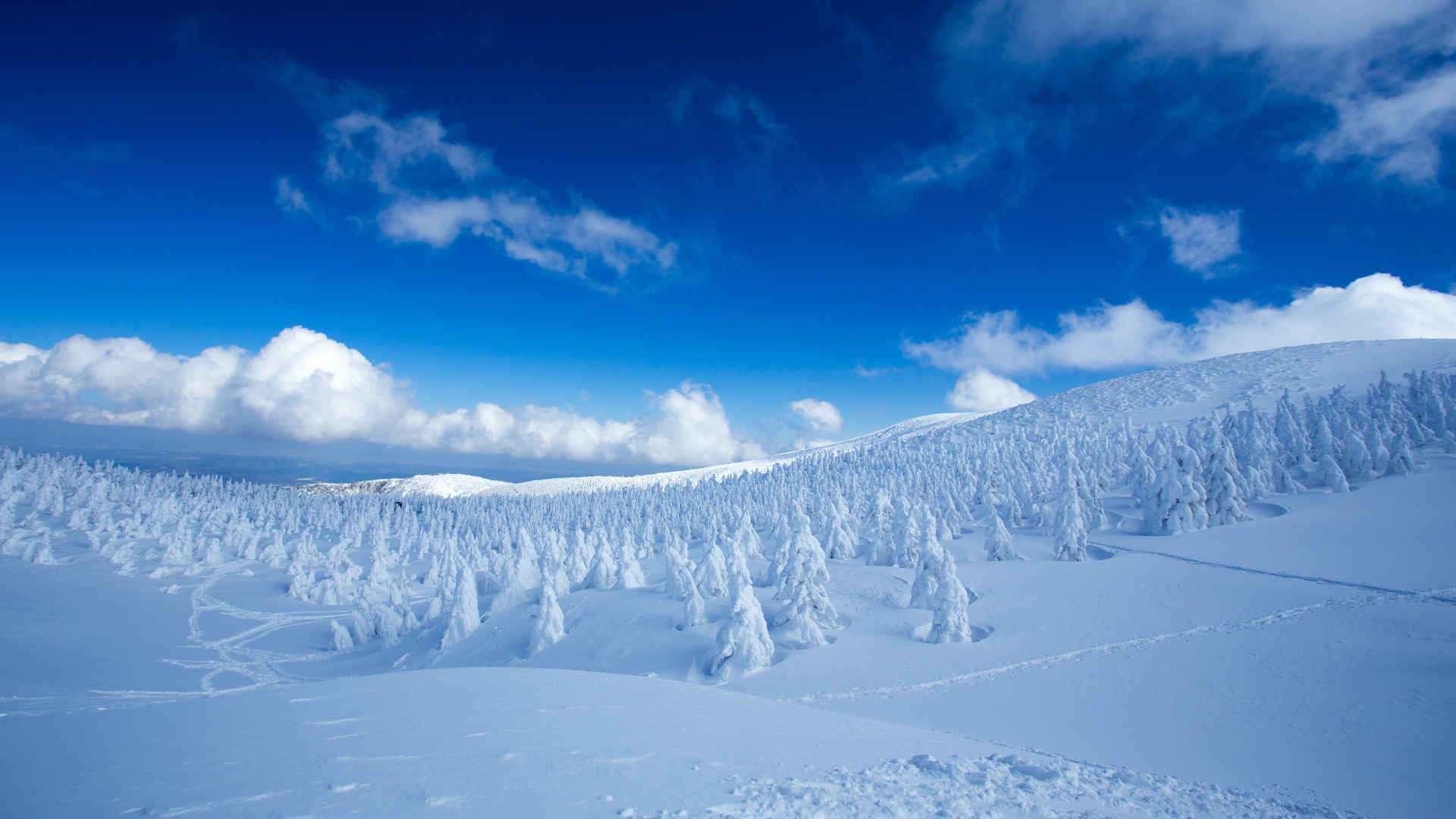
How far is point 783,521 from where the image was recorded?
80000 millimetres

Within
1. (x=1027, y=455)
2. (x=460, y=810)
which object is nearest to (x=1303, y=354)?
(x=1027, y=455)

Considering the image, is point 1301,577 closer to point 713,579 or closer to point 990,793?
point 713,579

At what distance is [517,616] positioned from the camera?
149 feet

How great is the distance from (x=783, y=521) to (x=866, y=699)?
55.6 meters

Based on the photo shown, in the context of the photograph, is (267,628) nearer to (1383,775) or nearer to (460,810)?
(460,810)

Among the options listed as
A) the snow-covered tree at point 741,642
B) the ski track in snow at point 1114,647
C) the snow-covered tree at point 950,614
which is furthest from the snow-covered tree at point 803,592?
the ski track in snow at point 1114,647

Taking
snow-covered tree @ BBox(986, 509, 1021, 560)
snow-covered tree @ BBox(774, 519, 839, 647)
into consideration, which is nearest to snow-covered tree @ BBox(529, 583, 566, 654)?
snow-covered tree @ BBox(774, 519, 839, 647)

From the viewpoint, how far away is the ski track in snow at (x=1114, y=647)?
82.8 feet

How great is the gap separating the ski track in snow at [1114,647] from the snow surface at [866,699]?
215 mm

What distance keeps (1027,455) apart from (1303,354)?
375 ft

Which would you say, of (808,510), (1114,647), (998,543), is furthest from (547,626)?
(808,510)

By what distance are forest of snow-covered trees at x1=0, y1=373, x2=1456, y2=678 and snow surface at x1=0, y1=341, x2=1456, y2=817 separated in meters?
1.99

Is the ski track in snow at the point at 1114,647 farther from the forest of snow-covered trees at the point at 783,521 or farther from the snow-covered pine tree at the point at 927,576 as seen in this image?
the snow-covered pine tree at the point at 927,576

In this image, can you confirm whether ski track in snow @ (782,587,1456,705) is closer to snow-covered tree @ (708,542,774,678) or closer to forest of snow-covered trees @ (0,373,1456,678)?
snow-covered tree @ (708,542,774,678)
